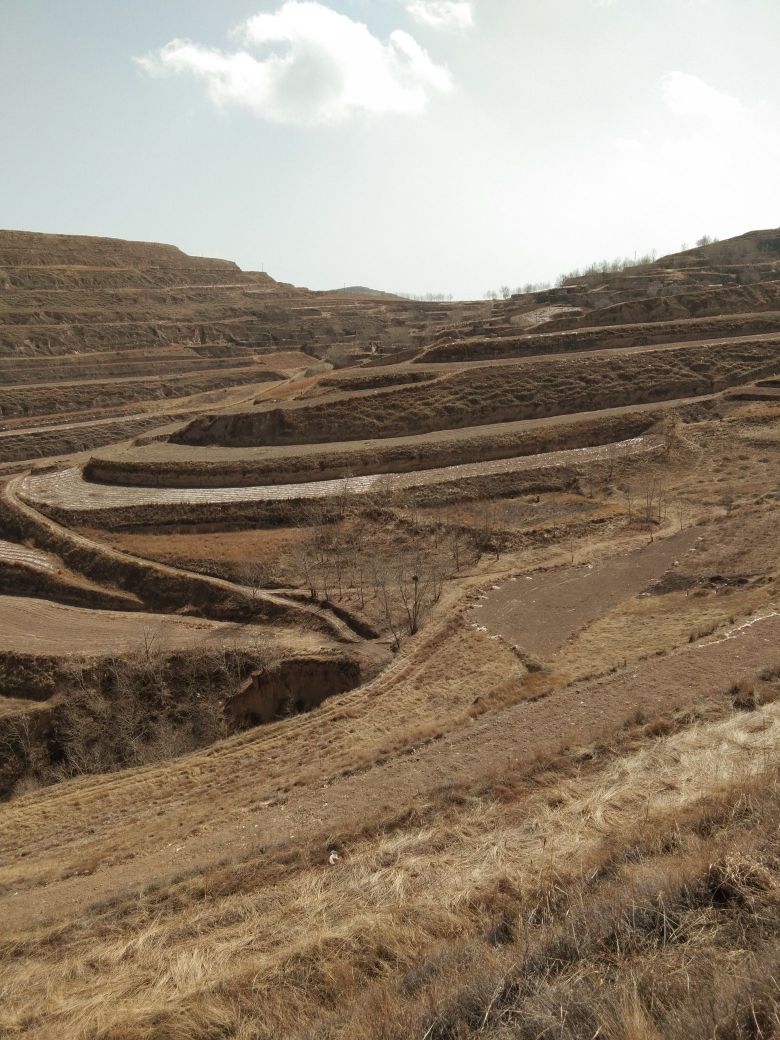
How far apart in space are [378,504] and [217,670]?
10.6 m

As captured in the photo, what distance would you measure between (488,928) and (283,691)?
47.8 feet

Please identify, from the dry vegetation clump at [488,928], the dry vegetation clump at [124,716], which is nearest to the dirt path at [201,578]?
the dry vegetation clump at [124,716]

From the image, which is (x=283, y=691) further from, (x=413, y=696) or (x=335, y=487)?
(x=335, y=487)

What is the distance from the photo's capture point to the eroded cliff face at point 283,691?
1922cm

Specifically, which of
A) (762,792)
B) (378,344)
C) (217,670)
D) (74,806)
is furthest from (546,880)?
(378,344)

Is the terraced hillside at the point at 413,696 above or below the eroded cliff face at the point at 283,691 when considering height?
above

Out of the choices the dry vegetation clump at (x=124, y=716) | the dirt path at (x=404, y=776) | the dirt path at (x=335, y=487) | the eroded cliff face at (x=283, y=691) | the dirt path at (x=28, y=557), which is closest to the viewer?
the dirt path at (x=404, y=776)

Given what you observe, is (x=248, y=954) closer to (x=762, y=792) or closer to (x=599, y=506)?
(x=762, y=792)

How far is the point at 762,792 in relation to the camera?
7.00 metres

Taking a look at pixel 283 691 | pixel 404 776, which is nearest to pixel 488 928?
pixel 404 776

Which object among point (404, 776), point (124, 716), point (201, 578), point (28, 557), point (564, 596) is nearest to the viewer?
point (404, 776)

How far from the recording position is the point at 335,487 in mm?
30219

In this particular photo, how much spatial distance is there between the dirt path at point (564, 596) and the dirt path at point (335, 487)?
9386 millimetres

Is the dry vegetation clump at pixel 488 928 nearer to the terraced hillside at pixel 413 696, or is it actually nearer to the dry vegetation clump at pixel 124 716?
the terraced hillside at pixel 413 696
